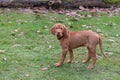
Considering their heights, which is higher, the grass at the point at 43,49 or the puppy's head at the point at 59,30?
the puppy's head at the point at 59,30

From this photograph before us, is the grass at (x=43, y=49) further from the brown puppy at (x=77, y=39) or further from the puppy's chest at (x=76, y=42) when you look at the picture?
the puppy's chest at (x=76, y=42)

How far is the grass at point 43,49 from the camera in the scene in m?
6.07

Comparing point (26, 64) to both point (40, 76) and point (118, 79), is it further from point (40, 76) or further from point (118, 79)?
point (118, 79)

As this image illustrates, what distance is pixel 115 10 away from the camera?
11.3m

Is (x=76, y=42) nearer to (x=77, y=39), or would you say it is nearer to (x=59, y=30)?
(x=77, y=39)

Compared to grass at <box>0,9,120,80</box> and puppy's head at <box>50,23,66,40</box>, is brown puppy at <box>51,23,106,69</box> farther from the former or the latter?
grass at <box>0,9,120,80</box>

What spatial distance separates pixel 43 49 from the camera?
24.3ft

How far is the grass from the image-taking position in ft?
19.9

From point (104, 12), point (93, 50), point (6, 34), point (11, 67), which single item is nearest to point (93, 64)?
point (93, 50)

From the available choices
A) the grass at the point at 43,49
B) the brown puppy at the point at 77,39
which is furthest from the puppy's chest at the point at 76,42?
the grass at the point at 43,49

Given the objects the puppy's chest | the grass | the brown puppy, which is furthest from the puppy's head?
the grass

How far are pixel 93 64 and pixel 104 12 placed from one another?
4.90 meters

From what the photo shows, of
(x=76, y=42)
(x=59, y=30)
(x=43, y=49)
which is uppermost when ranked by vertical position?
(x=59, y=30)

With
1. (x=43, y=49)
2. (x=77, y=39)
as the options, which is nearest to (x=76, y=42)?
(x=77, y=39)
